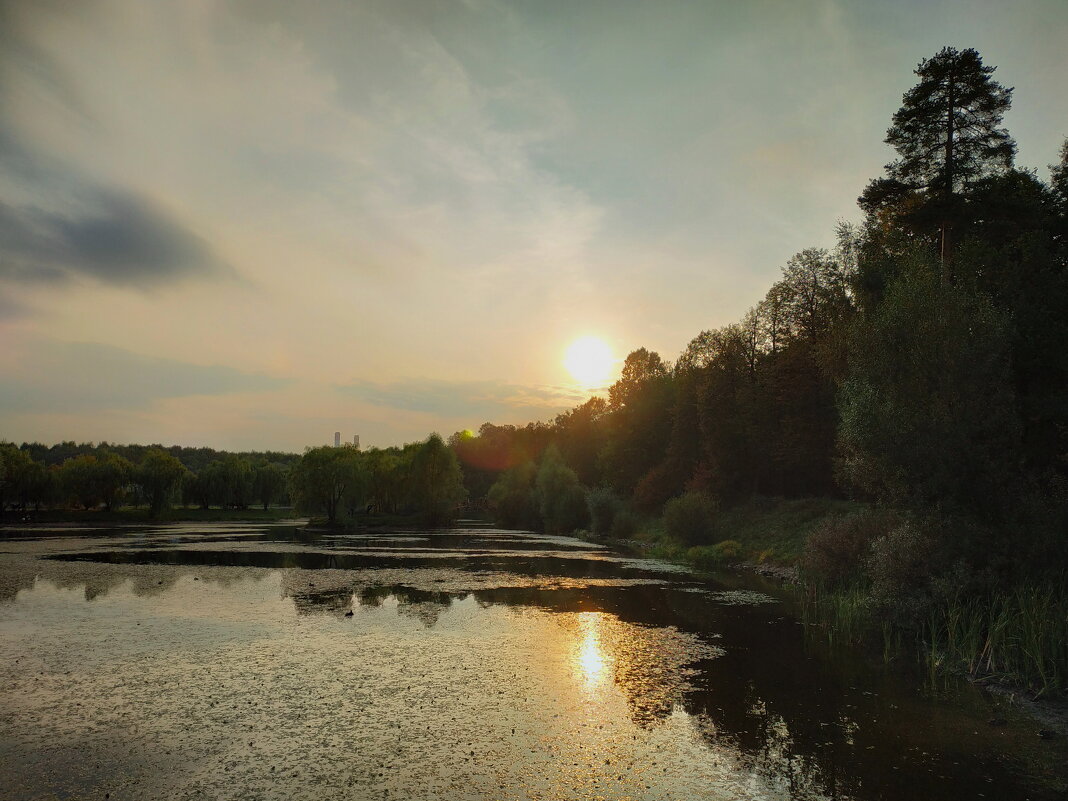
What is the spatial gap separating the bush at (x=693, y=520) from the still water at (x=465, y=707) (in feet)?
85.2

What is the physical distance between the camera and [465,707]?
551 inches

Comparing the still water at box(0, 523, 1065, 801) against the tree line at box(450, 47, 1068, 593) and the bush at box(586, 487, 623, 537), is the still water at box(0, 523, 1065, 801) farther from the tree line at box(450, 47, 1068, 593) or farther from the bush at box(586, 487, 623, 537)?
the bush at box(586, 487, 623, 537)

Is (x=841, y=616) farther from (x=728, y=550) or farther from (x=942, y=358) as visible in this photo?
(x=728, y=550)

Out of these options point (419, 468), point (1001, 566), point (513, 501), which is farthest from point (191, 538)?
point (1001, 566)

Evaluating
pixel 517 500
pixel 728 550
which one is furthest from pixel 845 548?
pixel 517 500

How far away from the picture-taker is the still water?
10602 millimetres

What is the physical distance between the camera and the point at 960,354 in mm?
22781

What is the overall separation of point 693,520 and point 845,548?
80.3 feet

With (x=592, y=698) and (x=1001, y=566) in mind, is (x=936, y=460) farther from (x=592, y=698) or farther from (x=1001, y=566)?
(x=592, y=698)

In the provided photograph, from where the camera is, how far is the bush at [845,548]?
2878cm

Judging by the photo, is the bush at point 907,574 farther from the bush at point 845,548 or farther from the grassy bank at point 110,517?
the grassy bank at point 110,517

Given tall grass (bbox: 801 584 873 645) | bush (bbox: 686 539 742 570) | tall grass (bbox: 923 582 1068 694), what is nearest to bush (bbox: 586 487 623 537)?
bush (bbox: 686 539 742 570)

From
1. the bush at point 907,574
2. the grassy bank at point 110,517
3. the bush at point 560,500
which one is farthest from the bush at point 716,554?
the grassy bank at point 110,517

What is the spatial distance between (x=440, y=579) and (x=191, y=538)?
4197cm
